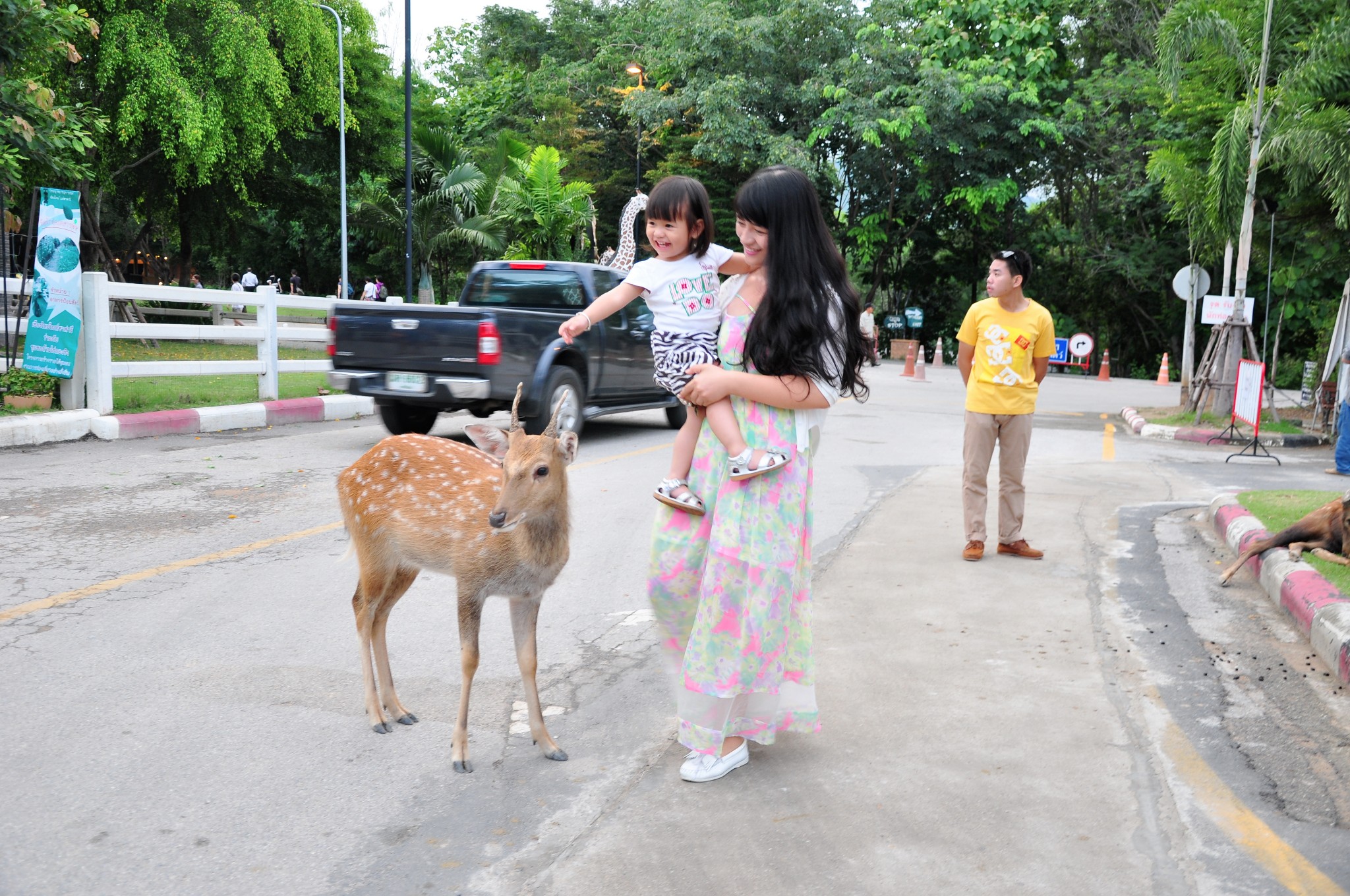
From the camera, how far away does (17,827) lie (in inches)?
128

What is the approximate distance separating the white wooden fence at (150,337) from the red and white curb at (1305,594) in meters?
8.61

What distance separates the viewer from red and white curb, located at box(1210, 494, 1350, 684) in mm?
5223

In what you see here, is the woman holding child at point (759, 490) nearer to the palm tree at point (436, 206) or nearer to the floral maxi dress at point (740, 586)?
the floral maxi dress at point (740, 586)

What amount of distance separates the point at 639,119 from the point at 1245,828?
33.9m

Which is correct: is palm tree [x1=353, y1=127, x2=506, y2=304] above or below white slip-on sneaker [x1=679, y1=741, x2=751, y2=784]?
above

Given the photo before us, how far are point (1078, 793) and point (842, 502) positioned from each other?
5.65m

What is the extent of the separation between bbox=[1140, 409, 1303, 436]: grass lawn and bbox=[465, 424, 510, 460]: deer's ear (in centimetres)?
1450

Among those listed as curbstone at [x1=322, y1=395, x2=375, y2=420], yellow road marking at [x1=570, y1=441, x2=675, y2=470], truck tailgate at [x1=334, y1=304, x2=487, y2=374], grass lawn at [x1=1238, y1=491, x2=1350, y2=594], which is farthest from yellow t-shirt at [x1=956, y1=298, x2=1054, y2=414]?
curbstone at [x1=322, y1=395, x2=375, y2=420]

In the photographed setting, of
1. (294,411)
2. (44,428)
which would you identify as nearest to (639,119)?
(294,411)

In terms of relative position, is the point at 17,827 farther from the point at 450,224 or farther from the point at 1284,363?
the point at 1284,363

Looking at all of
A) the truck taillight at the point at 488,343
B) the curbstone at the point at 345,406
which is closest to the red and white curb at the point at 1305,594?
the truck taillight at the point at 488,343

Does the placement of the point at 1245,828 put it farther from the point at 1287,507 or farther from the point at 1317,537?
the point at 1287,507

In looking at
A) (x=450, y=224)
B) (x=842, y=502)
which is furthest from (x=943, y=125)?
(x=842, y=502)

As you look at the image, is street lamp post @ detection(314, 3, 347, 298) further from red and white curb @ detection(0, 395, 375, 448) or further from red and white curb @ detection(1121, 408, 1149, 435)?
red and white curb @ detection(1121, 408, 1149, 435)
